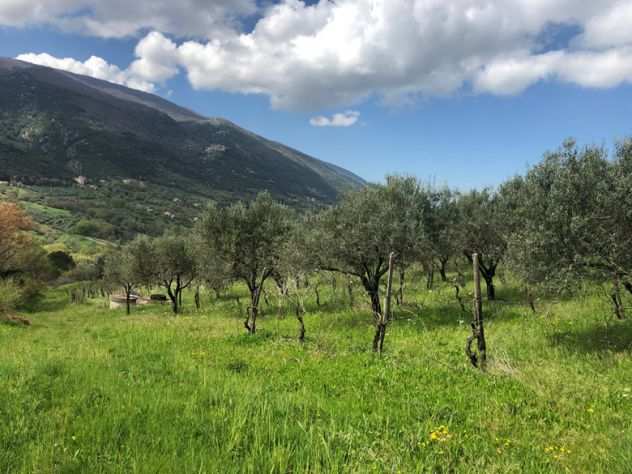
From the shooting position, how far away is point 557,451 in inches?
243

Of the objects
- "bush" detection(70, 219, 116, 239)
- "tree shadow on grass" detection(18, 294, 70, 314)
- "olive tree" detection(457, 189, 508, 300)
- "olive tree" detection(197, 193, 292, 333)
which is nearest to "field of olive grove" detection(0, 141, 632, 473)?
"olive tree" detection(457, 189, 508, 300)

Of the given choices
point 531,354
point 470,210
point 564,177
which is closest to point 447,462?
point 531,354

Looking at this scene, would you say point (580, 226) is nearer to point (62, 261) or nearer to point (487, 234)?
point (487, 234)

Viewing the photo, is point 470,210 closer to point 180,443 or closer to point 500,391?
point 500,391

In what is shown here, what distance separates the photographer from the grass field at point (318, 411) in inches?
201

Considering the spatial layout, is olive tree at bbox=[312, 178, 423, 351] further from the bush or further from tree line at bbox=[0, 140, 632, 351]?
the bush

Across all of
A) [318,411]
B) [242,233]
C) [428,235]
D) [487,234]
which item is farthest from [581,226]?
[242,233]

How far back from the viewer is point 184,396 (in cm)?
743

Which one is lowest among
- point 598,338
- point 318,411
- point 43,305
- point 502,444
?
point 43,305

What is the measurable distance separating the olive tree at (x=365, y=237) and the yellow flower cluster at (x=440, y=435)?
15.3m

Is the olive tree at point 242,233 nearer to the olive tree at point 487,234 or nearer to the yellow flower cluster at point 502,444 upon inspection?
the olive tree at point 487,234

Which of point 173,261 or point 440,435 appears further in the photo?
point 173,261

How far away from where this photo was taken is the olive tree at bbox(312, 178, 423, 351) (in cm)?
2267

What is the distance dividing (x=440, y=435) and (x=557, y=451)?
1.89 metres
